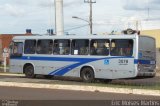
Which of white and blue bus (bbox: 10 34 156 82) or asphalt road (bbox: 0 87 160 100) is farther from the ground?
white and blue bus (bbox: 10 34 156 82)

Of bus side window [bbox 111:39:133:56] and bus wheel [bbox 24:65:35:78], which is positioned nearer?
bus side window [bbox 111:39:133:56]

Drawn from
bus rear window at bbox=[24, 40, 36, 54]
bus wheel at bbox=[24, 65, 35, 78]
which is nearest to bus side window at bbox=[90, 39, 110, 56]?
Result: bus rear window at bbox=[24, 40, 36, 54]

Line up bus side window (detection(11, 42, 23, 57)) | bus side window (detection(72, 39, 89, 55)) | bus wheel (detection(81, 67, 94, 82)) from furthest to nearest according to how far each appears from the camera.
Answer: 1. bus side window (detection(11, 42, 23, 57))
2. bus side window (detection(72, 39, 89, 55))
3. bus wheel (detection(81, 67, 94, 82))

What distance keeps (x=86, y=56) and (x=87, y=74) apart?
3.43ft

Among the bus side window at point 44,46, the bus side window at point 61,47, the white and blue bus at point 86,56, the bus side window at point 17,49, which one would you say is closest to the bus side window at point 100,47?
the white and blue bus at point 86,56

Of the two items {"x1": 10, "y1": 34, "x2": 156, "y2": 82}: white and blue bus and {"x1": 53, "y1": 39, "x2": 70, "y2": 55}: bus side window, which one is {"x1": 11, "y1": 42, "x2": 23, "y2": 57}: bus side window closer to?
{"x1": 10, "y1": 34, "x2": 156, "y2": 82}: white and blue bus

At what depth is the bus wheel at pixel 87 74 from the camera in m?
28.4

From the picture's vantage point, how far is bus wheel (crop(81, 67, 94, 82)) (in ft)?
93.0

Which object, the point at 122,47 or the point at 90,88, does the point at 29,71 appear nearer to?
the point at 122,47

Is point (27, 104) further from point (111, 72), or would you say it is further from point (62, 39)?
point (62, 39)

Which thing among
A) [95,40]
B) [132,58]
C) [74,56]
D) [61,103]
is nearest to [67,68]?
[74,56]

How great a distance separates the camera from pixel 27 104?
14.9 m

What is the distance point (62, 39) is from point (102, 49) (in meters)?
3.10

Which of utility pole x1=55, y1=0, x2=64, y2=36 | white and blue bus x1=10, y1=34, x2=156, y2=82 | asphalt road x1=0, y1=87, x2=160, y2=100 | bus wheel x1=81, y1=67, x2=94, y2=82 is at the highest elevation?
utility pole x1=55, y1=0, x2=64, y2=36
